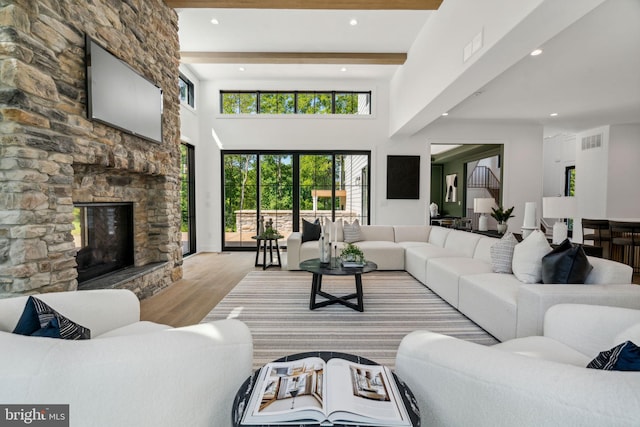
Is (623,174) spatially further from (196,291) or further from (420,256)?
(196,291)

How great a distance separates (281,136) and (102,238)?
4.39 meters

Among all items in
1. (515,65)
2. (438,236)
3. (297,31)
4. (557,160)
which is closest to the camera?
(515,65)

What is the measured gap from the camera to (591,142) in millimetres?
7133

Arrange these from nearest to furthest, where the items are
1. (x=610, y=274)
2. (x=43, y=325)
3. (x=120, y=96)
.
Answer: (x=43, y=325)
(x=610, y=274)
(x=120, y=96)

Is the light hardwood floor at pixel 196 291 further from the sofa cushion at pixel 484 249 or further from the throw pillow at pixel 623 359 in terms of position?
the sofa cushion at pixel 484 249

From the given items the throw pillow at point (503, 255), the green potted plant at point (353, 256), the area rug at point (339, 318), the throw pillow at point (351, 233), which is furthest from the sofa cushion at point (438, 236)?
the green potted plant at point (353, 256)

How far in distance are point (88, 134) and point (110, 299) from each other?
1.71 m

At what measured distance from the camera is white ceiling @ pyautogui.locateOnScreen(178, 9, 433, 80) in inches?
177

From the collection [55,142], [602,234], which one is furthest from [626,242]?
[55,142]

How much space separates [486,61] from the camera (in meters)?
3.06

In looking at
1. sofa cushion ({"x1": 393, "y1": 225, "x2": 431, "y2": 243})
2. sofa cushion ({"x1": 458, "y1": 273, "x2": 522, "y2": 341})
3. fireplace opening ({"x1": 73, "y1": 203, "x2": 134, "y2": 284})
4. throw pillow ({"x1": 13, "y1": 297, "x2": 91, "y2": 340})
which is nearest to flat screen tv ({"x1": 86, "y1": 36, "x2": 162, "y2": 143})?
fireplace opening ({"x1": 73, "y1": 203, "x2": 134, "y2": 284})

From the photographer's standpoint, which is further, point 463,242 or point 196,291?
point 463,242

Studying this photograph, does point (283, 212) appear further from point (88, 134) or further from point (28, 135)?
point (28, 135)

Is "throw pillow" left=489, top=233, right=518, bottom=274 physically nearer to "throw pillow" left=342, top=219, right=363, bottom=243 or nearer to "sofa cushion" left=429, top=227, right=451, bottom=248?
"sofa cushion" left=429, top=227, right=451, bottom=248
